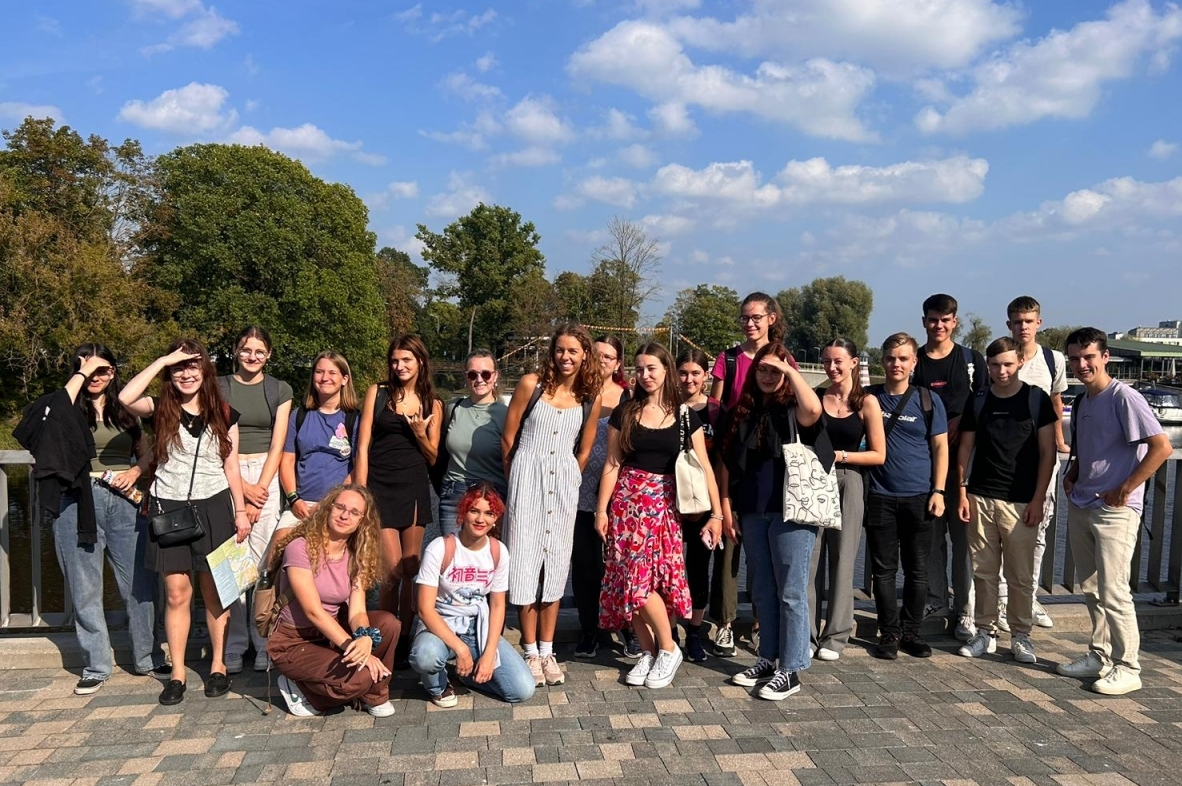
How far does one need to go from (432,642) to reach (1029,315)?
4.00m

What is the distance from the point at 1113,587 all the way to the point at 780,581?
1791 mm

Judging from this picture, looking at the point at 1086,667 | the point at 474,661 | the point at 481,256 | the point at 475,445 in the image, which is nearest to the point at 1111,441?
the point at 1086,667

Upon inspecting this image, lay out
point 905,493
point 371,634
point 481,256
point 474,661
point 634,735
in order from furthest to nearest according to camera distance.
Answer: point 481,256 → point 905,493 → point 474,661 → point 371,634 → point 634,735

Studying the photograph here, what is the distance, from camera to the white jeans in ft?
14.6

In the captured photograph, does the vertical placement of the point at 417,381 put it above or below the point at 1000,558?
above

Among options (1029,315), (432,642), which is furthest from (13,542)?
(1029,315)

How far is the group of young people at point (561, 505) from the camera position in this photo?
161 inches

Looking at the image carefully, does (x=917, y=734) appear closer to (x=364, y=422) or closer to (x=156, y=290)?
(x=364, y=422)

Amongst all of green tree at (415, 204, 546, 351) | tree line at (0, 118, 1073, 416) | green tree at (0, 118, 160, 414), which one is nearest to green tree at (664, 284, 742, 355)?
tree line at (0, 118, 1073, 416)

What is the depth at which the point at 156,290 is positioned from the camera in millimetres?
28578

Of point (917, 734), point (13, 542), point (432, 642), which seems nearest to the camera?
point (917, 734)

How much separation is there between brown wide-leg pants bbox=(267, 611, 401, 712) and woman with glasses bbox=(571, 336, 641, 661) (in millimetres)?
1200

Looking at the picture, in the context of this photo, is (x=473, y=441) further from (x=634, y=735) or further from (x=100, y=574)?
(x=100, y=574)

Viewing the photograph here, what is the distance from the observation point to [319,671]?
3.81 metres
